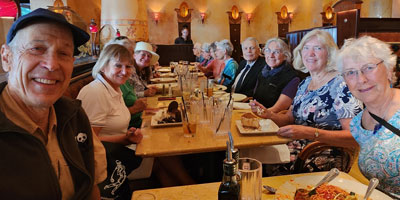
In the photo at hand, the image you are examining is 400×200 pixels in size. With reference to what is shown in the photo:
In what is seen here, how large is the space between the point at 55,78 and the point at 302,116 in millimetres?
1850

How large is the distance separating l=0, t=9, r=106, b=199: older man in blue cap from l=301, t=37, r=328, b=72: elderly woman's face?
5.92ft

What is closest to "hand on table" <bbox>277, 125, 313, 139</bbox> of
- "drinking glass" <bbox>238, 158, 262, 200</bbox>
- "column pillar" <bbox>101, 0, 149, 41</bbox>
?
"drinking glass" <bbox>238, 158, 262, 200</bbox>

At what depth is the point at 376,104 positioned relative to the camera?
1415 mm

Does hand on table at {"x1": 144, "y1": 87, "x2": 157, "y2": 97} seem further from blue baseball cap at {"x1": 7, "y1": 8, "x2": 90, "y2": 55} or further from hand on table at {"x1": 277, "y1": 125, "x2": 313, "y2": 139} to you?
blue baseball cap at {"x1": 7, "y1": 8, "x2": 90, "y2": 55}

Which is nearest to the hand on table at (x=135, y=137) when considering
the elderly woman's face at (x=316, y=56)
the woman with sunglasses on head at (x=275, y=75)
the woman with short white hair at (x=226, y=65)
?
the elderly woman's face at (x=316, y=56)

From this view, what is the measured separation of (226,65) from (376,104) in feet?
13.6

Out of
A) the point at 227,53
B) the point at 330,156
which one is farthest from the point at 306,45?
the point at 227,53

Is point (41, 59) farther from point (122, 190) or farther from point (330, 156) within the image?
point (330, 156)

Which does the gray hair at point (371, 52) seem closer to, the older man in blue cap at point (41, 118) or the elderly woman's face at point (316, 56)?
the elderly woman's face at point (316, 56)

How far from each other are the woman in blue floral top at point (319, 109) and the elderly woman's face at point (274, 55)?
2.38 feet

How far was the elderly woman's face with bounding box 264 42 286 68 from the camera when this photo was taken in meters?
3.25

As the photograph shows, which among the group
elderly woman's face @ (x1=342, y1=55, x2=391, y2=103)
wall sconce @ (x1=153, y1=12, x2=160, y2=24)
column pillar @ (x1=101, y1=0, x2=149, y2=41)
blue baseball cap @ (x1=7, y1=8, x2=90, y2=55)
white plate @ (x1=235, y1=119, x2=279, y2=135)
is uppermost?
wall sconce @ (x1=153, y1=12, x2=160, y2=24)

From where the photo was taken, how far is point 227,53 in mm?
5801

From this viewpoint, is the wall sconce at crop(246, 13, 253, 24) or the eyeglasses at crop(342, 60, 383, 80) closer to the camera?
the eyeglasses at crop(342, 60, 383, 80)
